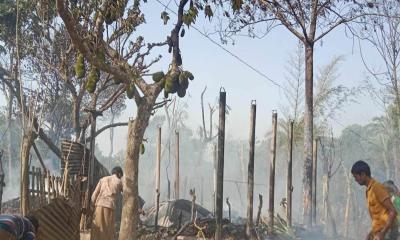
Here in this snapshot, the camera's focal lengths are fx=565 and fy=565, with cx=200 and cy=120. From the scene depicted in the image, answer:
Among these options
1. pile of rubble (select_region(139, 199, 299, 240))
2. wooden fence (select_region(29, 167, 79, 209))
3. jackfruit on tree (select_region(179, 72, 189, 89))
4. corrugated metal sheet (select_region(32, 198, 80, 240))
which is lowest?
pile of rubble (select_region(139, 199, 299, 240))

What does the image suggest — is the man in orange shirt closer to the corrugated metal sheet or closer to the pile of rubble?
the corrugated metal sheet

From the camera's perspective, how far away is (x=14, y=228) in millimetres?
4691

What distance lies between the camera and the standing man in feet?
35.1

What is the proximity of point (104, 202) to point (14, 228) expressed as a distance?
6030 millimetres

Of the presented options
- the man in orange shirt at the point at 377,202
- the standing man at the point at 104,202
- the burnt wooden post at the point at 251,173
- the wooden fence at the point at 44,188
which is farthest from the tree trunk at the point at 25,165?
the man in orange shirt at the point at 377,202

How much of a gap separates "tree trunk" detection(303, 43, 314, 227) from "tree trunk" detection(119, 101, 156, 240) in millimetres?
7169

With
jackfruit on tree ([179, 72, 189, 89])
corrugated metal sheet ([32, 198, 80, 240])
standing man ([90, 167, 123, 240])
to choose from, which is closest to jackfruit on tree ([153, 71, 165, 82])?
jackfruit on tree ([179, 72, 189, 89])

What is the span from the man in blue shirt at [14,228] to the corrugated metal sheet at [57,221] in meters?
2.28

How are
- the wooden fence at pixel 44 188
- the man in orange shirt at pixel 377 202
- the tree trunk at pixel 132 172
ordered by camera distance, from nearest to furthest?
the man in orange shirt at pixel 377 202, the tree trunk at pixel 132 172, the wooden fence at pixel 44 188

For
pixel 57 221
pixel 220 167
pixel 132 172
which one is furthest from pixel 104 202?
pixel 57 221

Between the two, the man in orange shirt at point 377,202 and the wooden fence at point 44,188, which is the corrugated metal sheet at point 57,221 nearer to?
the wooden fence at point 44,188

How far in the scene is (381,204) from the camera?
6258 millimetres

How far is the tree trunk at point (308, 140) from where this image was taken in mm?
15469

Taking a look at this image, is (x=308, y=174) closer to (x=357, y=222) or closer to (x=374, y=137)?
(x=357, y=222)
